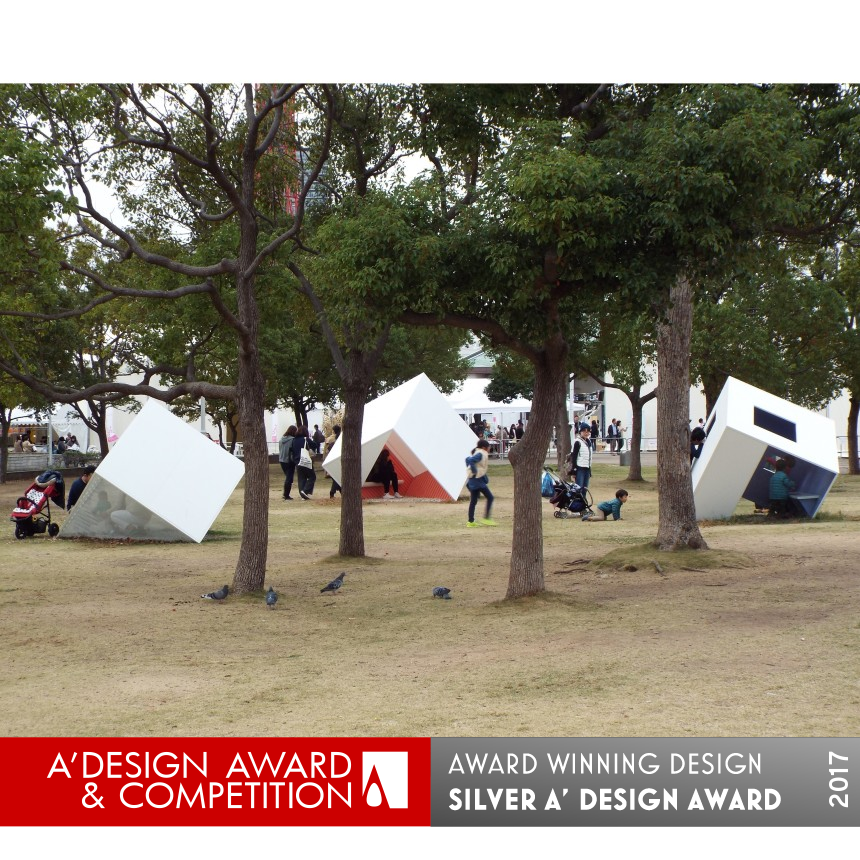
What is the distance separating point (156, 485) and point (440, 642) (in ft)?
26.4

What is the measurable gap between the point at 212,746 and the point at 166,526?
11.0 m

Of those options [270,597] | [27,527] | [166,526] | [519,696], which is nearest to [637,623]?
[519,696]

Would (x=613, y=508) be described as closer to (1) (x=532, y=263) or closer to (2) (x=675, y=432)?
(2) (x=675, y=432)

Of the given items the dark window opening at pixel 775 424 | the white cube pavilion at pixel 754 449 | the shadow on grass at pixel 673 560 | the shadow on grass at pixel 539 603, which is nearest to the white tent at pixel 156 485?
the shadow on grass at pixel 673 560

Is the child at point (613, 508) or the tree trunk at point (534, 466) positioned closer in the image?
the tree trunk at point (534, 466)

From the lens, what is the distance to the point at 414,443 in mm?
22969

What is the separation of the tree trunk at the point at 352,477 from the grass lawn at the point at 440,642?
0.33 m

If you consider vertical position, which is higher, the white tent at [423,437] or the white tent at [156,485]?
the white tent at [423,437]

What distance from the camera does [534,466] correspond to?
10117mm

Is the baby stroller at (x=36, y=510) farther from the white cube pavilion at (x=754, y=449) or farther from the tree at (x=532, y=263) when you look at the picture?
the white cube pavilion at (x=754, y=449)

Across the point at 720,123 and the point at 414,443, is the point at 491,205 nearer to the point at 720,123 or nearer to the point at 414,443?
the point at 720,123

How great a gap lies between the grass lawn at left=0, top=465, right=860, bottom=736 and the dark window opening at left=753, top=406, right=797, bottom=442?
11.0ft

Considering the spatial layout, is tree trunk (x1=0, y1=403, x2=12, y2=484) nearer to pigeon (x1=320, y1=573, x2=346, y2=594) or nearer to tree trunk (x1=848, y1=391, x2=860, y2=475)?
pigeon (x1=320, y1=573, x2=346, y2=594)

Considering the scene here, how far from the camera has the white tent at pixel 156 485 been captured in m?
15.4
